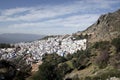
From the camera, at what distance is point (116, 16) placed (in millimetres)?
125750

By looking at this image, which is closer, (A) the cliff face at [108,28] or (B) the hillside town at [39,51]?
(A) the cliff face at [108,28]

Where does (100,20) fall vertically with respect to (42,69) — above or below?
above

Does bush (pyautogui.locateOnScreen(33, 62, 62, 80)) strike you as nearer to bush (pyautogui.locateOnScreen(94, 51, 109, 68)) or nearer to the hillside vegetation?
the hillside vegetation

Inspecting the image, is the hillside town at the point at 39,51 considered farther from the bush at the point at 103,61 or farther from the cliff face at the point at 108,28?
the bush at the point at 103,61

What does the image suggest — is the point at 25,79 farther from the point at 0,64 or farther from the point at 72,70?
the point at 72,70

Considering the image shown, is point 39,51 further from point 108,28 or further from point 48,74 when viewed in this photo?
point 48,74

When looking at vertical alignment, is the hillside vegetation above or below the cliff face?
below

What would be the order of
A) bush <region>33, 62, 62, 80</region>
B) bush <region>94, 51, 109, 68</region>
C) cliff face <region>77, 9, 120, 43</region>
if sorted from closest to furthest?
bush <region>33, 62, 62, 80</region> → bush <region>94, 51, 109, 68</region> → cliff face <region>77, 9, 120, 43</region>

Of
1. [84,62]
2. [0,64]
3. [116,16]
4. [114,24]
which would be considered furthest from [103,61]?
[116,16]

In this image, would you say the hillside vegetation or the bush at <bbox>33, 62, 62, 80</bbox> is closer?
the bush at <bbox>33, 62, 62, 80</bbox>

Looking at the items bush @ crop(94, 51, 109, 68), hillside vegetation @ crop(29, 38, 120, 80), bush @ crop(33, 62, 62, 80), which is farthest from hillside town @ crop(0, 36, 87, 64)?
bush @ crop(33, 62, 62, 80)

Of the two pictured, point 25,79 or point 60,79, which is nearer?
point 60,79

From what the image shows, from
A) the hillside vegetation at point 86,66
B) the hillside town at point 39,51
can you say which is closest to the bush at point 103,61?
the hillside vegetation at point 86,66

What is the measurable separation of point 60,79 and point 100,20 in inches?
3854
